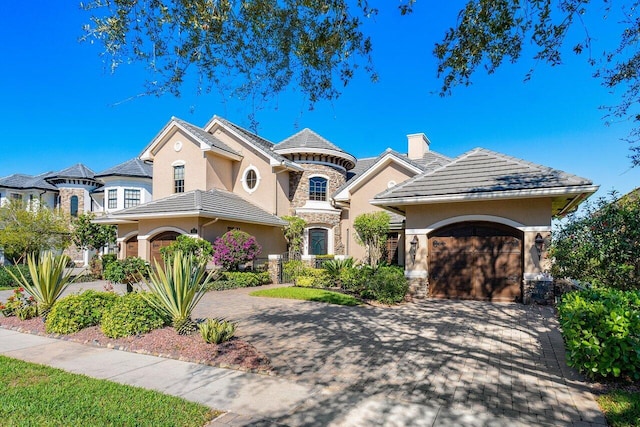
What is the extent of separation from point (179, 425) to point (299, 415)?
54.7 inches

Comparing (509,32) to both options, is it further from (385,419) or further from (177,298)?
(177,298)

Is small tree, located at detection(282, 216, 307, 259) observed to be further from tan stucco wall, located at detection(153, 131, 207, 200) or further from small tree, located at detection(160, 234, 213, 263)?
small tree, located at detection(160, 234, 213, 263)

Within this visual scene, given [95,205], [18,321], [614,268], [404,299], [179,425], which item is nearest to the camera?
[179,425]

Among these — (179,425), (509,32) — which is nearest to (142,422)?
(179,425)

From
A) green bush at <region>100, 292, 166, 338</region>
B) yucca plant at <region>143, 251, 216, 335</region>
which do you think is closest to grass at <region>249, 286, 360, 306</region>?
yucca plant at <region>143, 251, 216, 335</region>

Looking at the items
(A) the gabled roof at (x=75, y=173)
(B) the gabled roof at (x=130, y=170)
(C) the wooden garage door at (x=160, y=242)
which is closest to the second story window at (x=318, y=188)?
(C) the wooden garage door at (x=160, y=242)

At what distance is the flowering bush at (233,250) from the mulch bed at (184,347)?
29.5 feet

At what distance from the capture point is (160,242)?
19.7 m

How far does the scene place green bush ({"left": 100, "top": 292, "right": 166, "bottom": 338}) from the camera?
24.9ft

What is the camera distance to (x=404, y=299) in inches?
510

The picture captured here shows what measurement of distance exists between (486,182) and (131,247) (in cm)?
2132

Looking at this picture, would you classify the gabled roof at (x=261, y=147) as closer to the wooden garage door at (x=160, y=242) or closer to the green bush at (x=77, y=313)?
the wooden garage door at (x=160, y=242)

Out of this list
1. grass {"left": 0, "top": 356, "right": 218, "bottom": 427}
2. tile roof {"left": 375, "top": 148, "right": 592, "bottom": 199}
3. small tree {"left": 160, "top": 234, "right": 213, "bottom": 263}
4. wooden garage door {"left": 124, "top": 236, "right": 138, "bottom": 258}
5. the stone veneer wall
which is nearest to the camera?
grass {"left": 0, "top": 356, "right": 218, "bottom": 427}

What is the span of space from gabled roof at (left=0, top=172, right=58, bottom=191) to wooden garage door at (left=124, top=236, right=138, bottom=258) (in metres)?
19.3
